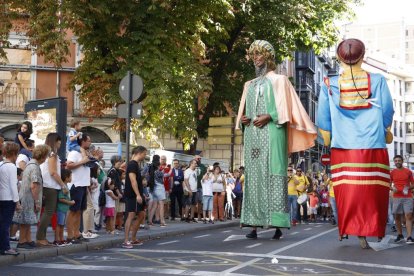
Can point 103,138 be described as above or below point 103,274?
above

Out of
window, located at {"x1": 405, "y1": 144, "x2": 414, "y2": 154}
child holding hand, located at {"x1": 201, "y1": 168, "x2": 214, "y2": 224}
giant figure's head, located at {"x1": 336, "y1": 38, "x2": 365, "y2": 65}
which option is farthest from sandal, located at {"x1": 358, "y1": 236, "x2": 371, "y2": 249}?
window, located at {"x1": 405, "y1": 144, "x2": 414, "y2": 154}

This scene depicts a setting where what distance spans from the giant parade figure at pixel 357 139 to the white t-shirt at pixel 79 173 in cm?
407

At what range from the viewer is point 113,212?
14.8 metres

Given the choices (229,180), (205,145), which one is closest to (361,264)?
(229,180)

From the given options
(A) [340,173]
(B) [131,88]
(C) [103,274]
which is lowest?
(C) [103,274]

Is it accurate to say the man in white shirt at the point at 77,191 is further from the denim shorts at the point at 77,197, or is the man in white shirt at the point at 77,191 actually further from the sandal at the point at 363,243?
the sandal at the point at 363,243

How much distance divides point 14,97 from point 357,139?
1073 inches

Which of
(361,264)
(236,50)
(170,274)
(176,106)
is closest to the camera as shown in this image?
(170,274)

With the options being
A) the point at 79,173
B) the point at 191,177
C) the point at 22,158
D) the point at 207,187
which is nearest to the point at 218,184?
the point at 207,187

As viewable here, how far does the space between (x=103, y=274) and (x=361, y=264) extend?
2994 mm

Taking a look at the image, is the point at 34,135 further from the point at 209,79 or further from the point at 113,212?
the point at 209,79

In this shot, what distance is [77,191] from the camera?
11680 millimetres

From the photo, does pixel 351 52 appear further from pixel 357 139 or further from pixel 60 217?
pixel 60 217

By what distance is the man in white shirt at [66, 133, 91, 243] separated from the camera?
11.6m
